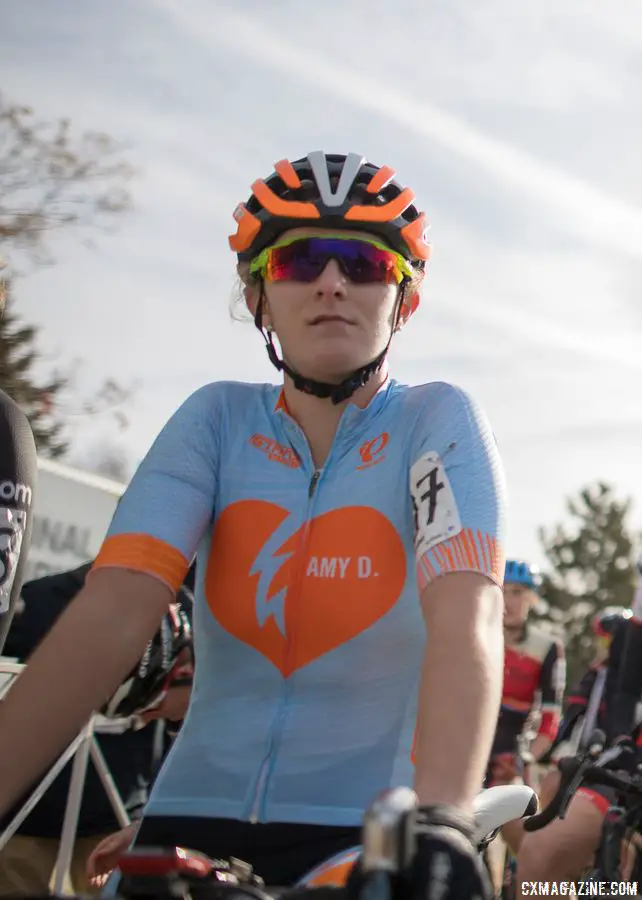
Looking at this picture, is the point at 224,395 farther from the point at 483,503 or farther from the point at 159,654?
the point at 159,654

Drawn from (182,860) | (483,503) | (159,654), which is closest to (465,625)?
(483,503)

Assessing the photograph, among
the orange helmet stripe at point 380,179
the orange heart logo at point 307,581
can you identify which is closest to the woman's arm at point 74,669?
the orange heart logo at point 307,581

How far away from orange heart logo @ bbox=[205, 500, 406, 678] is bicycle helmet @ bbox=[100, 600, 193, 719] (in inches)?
57.5

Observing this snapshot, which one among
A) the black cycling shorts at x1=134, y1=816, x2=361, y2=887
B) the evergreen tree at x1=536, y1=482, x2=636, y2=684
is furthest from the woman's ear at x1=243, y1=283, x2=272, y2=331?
the evergreen tree at x1=536, y1=482, x2=636, y2=684

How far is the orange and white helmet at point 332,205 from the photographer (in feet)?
9.96

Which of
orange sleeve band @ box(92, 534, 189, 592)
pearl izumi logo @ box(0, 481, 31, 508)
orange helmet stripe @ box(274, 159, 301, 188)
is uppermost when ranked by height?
orange helmet stripe @ box(274, 159, 301, 188)

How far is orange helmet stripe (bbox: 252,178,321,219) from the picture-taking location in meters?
3.04

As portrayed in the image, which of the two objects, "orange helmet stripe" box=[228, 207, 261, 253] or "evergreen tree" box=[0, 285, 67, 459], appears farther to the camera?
"evergreen tree" box=[0, 285, 67, 459]

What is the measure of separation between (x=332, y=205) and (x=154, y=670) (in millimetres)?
1965

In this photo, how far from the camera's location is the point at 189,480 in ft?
9.41

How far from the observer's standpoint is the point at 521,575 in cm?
1186

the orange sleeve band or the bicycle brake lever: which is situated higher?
the orange sleeve band

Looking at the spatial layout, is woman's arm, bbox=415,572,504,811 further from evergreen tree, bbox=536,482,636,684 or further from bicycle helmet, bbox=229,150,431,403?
evergreen tree, bbox=536,482,636,684

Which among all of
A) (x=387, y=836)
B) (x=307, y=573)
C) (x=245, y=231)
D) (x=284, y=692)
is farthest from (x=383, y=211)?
(x=387, y=836)
